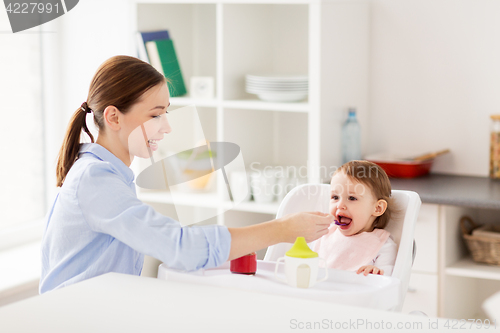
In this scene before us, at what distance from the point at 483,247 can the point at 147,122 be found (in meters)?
1.51

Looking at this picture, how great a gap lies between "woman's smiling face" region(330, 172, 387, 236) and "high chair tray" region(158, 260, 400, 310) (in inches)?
16.4

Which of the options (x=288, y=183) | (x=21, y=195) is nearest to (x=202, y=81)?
(x=288, y=183)

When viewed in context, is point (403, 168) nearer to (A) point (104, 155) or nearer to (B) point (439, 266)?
(B) point (439, 266)

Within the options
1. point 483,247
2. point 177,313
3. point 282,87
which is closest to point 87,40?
point 282,87

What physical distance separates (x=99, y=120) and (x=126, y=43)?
1.43 metres

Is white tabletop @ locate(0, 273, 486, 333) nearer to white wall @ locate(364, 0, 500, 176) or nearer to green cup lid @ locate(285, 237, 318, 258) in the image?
green cup lid @ locate(285, 237, 318, 258)

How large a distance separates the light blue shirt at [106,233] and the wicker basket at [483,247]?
1.44m

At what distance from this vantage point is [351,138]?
2.58 metres

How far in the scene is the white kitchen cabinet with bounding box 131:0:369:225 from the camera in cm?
240

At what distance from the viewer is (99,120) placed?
54.9 inches

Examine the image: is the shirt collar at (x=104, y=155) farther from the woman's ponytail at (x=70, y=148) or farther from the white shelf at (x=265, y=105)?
the white shelf at (x=265, y=105)

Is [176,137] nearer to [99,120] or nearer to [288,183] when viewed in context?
[99,120]

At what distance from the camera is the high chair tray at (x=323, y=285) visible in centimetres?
108

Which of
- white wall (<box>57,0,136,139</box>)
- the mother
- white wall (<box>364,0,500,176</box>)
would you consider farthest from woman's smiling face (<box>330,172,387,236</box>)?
white wall (<box>57,0,136,139</box>)
